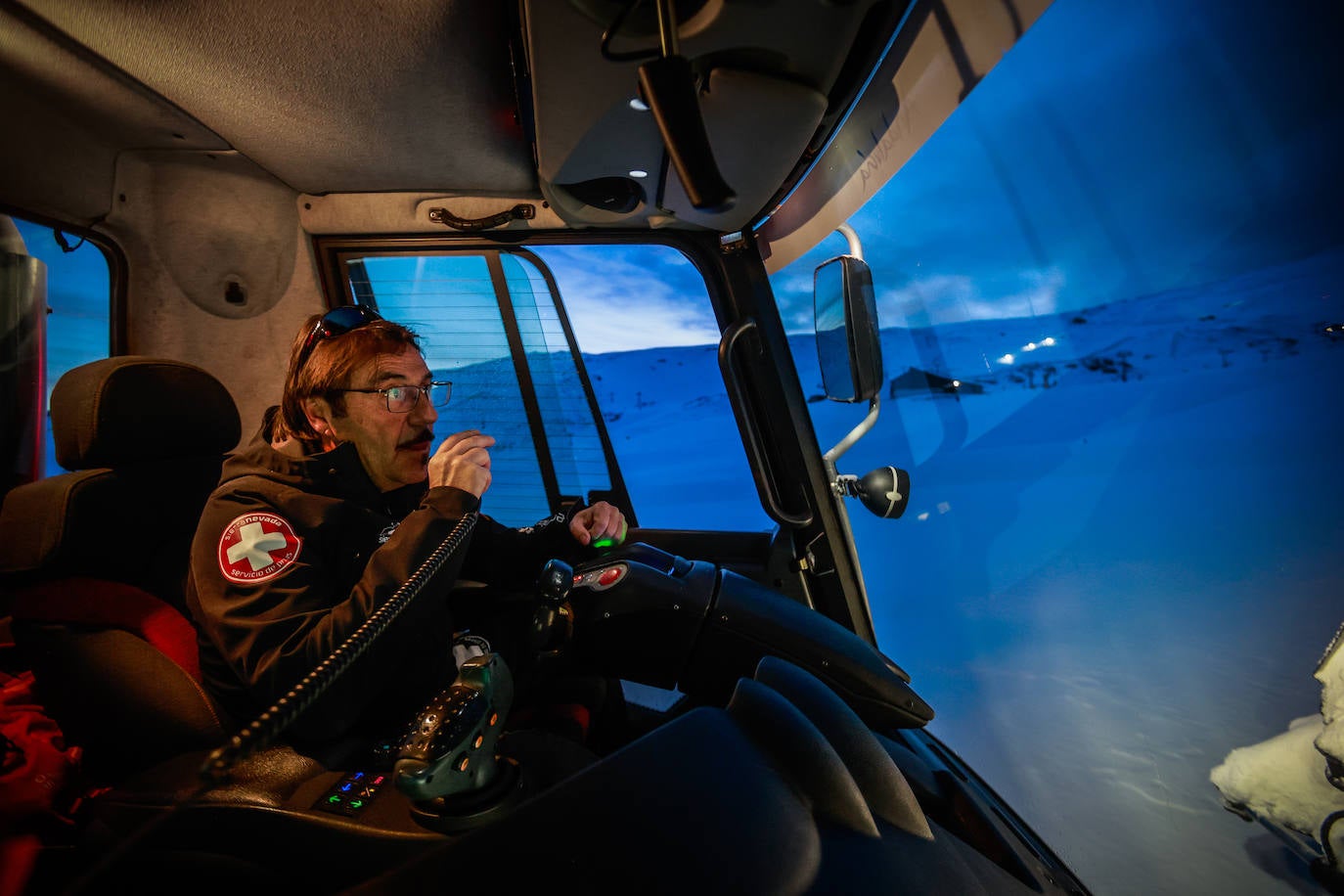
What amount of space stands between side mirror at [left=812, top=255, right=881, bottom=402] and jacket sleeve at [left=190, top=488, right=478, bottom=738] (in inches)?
49.1

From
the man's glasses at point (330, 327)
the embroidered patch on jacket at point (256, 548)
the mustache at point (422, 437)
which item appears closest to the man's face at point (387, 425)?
the mustache at point (422, 437)

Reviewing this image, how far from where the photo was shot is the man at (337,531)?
1119 mm

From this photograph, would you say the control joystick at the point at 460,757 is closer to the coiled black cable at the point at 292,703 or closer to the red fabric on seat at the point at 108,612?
the coiled black cable at the point at 292,703

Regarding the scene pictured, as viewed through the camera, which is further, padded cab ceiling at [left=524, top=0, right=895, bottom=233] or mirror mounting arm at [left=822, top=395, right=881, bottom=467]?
mirror mounting arm at [left=822, top=395, right=881, bottom=467]

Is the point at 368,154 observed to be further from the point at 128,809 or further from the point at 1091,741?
the point at 1091,741

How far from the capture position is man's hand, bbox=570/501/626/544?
6.44 feet

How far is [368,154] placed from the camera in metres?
2.34

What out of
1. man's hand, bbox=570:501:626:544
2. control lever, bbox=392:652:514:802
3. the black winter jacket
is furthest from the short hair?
control lever, bbox=392:652:514:802

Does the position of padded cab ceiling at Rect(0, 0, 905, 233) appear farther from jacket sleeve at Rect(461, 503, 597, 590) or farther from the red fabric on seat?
the red fabric on seat

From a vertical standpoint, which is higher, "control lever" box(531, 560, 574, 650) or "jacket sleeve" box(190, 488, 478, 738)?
"jacket sleeve" box(190, 488, 478, 738)

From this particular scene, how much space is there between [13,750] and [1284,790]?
11.2 ft

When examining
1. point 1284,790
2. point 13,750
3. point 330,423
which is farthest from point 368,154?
point 1284,790

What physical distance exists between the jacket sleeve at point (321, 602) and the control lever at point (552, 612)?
9.1 inches

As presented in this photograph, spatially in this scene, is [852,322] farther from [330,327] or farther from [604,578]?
[330,327]
